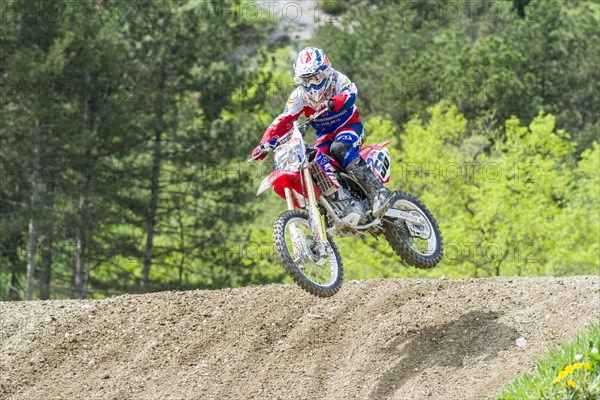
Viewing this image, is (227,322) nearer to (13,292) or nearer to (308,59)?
(308,59)

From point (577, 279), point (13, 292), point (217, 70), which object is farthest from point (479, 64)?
point (577, 279)

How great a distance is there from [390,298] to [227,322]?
185 cm

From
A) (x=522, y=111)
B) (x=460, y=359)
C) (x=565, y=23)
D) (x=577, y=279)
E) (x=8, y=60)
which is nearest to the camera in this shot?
(x=460, y=359)

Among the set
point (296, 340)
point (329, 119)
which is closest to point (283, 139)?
point (329, 119)

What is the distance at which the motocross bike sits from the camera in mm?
9398

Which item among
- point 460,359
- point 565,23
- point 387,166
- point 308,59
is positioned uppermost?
point 565,23

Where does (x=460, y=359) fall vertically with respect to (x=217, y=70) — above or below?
below

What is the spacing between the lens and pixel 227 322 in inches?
428

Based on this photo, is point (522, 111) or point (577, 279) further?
point (522, 111)

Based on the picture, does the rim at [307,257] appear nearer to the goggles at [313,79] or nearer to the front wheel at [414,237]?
the front wheel at [414,237]

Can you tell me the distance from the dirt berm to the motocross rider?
1330 millimetres

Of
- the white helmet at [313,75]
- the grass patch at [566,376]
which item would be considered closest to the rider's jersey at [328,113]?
the white helmet at [313,75]

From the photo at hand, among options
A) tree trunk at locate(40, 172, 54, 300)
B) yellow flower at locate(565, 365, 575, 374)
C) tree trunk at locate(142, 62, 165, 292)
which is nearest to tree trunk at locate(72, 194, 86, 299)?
tree trunk at locate(40, 172, 54, 300)

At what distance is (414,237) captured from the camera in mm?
10703
